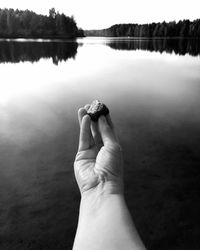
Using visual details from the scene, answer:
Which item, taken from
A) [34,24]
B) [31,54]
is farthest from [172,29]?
[31,54]

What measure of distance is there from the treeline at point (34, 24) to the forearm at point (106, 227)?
5295 inches

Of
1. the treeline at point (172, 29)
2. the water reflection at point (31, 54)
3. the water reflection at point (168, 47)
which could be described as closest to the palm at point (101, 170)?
the water reflection at point (31, 54)

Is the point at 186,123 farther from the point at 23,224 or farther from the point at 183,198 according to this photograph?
the point at 23,224

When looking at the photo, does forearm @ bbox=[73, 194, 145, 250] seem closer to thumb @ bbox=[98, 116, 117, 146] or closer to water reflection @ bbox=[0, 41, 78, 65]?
thumb @ bbox=[98, 116, 117, 146]

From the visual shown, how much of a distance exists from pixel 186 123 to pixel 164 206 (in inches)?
268

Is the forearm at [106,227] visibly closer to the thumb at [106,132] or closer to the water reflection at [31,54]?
the thumb at [106,132]

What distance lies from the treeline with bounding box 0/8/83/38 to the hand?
13354 centimetres

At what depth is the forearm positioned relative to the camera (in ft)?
6.13

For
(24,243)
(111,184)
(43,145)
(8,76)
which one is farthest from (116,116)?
(8,76)

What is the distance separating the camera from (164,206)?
6.02 metres

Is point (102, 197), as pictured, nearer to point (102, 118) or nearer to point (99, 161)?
point (99, 161)

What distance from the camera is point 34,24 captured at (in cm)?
13150

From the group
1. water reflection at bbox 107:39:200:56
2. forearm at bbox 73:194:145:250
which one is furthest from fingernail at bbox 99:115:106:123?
water reflection at bbox 107:39:200:56

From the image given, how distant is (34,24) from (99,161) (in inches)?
5989
